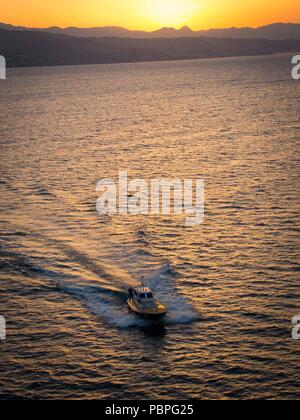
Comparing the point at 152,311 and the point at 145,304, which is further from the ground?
the point at 145,304

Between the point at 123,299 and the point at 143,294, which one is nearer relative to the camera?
the point at 143,294

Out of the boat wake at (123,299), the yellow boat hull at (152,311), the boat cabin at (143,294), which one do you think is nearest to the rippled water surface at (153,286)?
the boat wake at (123,299)

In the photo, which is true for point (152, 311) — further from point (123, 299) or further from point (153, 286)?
point (153, 286)

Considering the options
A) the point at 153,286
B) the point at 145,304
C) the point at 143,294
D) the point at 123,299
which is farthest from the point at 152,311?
the point at 153,286

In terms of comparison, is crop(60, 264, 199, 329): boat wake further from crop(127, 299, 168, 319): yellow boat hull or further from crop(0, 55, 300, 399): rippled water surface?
crop(127, 299, 168, 319): yellow boat hull

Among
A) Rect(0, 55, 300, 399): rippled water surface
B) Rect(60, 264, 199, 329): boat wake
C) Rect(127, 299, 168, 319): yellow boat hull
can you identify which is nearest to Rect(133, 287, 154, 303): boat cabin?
Rect(127, 299, 168, 319): yellow boat hull

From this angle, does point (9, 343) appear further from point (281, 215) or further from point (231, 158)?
point (231, 158)

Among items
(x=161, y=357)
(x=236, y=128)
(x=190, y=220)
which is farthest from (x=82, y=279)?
(x=236, y=128)

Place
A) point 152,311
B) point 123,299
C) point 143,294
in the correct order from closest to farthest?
point 152,311 → point 143,294 → point 123,299
